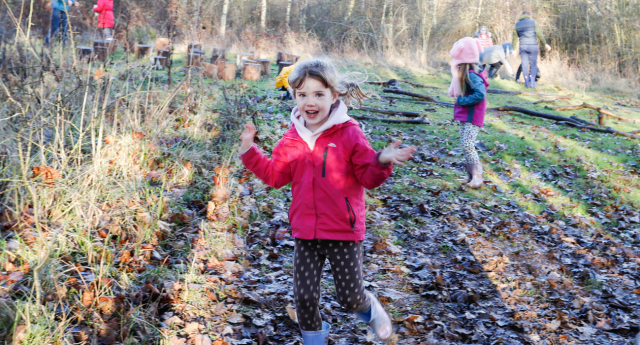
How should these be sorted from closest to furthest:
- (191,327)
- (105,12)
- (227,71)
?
1. (191,327)
2. (227,71)
3. (105,12)

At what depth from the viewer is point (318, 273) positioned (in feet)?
9.71

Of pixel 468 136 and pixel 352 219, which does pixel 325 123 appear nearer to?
pixel 352 219

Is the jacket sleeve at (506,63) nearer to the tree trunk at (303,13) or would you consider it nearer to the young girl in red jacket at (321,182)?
the tree trunk at (303,13)

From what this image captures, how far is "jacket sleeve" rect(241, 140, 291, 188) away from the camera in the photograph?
2981 mm

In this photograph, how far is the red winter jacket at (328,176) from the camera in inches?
113

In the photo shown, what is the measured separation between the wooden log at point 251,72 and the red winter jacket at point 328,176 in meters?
9.66

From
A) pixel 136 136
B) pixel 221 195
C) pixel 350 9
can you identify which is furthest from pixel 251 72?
pixel 350 9

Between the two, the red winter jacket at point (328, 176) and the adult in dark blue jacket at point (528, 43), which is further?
the adult in dark blue jacket at point (528, 43)

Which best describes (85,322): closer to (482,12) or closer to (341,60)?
(341,60)

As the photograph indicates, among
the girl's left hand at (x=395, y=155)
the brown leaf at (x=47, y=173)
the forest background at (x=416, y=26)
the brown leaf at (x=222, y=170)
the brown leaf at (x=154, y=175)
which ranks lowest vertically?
the brown leaf at (x=154, y=175)

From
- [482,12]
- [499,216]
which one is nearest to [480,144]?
[499,216]

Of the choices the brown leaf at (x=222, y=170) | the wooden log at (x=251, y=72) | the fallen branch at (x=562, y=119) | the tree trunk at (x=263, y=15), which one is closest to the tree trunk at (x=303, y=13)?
the tree trunk at (x=263, y=15)

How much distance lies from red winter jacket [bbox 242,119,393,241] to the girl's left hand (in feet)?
0.23

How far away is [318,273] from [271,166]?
0.70 meters
